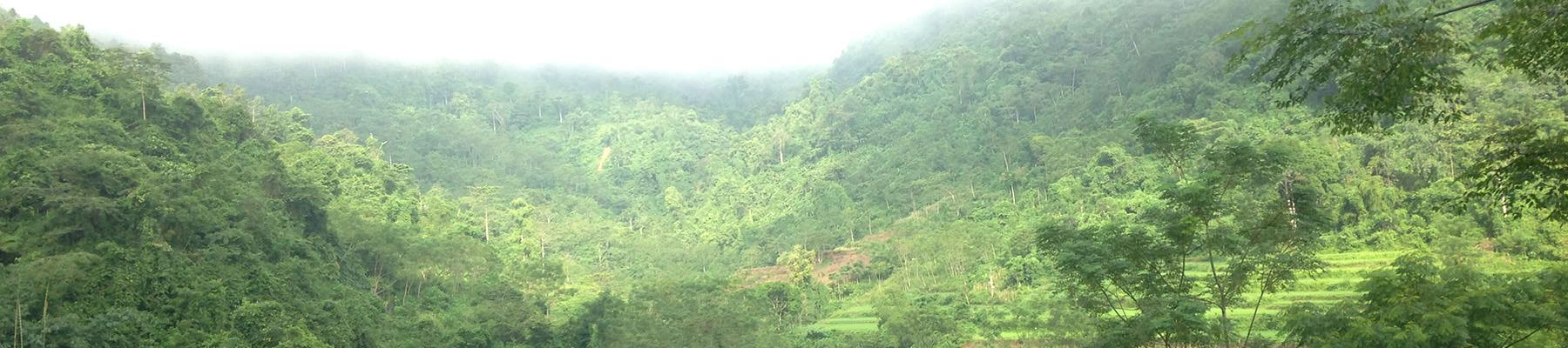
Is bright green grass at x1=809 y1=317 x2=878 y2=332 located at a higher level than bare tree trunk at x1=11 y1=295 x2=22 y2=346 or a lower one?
lower

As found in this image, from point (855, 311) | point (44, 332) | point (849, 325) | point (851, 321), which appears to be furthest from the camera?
point (855, 311)

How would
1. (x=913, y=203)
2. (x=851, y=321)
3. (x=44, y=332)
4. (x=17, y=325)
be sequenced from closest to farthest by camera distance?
1. (x=44, y=332)
2. (x=17, y=325)
3. (x=851, y=321)
4. (x=913, y=203)

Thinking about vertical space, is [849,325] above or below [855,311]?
above

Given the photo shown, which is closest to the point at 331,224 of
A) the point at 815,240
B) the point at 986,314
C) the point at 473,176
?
the point at 986,314

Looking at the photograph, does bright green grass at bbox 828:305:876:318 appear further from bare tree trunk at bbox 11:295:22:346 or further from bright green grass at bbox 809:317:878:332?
bare tree trunk at bbox 11:295:22:346

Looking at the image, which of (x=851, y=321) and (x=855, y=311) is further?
(x=855, y=311)

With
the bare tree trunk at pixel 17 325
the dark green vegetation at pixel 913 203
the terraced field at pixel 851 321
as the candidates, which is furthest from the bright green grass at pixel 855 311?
the bare tree trunk at pixel 17 325

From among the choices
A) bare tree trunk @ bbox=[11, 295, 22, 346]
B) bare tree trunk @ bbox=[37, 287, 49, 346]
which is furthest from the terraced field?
bare tree trunk @ bbox=[11, 295, 22, 346]

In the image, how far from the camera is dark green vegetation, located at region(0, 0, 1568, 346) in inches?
374

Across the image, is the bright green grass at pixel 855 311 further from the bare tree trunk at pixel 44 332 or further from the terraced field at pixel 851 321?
the bare tree trunk at pixel 44 332

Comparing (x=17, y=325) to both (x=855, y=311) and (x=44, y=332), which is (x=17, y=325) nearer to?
(x=44, y=332)

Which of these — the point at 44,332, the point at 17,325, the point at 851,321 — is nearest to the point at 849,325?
the point at 851,321

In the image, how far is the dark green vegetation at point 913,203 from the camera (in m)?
9.49

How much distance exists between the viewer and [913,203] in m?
52.0
